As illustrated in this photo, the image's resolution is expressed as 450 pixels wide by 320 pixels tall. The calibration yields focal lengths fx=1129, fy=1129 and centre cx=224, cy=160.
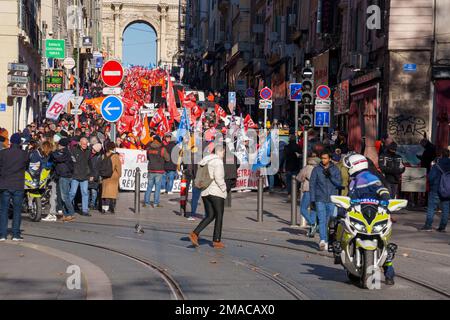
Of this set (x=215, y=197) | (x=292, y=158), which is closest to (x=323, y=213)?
(x=215, y=197)

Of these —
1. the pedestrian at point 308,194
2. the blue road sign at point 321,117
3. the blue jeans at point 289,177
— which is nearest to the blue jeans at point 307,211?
the pedestrian at point 308,194

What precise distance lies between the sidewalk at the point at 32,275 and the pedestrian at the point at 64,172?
593cm

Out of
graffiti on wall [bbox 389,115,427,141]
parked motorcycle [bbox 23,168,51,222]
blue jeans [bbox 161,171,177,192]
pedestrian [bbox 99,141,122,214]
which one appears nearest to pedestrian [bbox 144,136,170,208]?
blue jeans [bbox 161,171,177,192]

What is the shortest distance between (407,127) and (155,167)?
321 inches

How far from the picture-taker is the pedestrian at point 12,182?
18.3 m

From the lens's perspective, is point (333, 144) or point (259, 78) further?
point (259, 78)

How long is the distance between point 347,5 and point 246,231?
21.4m

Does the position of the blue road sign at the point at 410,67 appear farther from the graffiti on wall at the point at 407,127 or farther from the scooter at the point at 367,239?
the scooter at the point at 367,239

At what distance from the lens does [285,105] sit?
56875mm

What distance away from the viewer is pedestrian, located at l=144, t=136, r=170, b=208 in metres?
27.7

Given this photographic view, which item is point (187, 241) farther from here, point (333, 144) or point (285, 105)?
point (285, 105)

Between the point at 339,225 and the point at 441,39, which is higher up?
the point at 441,39

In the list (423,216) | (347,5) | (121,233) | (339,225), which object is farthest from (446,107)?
(339,225)
